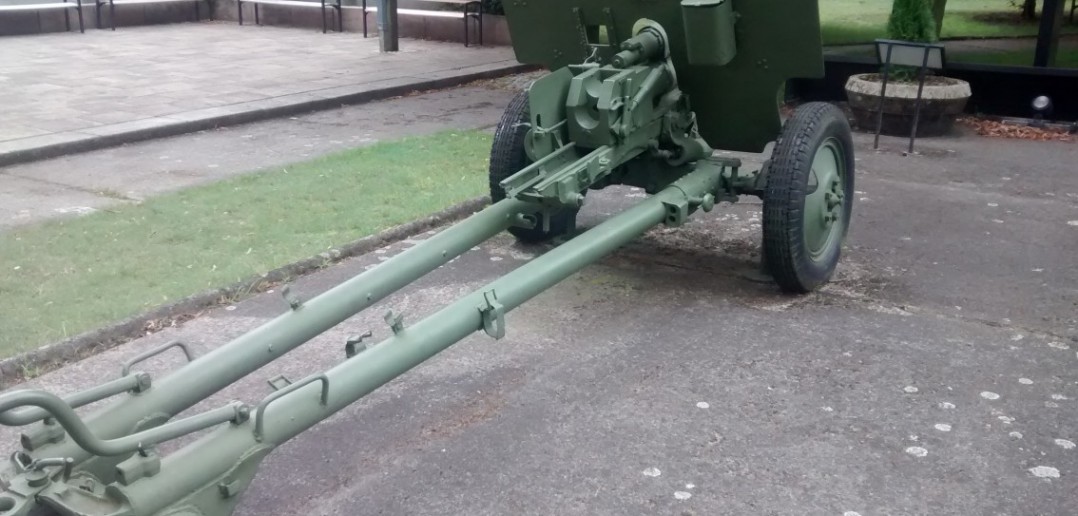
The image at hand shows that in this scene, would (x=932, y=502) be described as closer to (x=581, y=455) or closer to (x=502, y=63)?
(x=581, y=455)

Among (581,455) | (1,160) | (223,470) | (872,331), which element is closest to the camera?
(223,470)

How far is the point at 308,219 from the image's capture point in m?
6.34

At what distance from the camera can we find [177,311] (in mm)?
4891

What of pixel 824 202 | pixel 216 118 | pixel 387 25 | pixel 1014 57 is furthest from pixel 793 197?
pixel 387 25

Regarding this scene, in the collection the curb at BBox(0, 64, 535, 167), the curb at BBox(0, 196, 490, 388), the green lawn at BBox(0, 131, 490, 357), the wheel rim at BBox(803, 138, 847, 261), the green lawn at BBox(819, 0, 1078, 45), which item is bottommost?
the curb at BBox(0, 196, 490, 388)

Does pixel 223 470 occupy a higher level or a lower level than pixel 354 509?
higher

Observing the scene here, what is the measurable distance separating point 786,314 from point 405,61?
9386mm

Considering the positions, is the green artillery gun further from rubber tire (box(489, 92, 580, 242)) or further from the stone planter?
the stone planter

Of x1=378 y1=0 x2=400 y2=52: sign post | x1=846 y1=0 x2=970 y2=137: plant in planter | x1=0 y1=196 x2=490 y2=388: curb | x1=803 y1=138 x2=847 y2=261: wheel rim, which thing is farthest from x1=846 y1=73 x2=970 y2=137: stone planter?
x1=378 y1=0 x2=400 y2=52: sign post

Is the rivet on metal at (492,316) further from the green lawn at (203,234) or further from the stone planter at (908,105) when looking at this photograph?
the stone planter at (908,105)

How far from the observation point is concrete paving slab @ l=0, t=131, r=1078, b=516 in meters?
3.41

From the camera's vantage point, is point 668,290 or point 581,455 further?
point 668,290

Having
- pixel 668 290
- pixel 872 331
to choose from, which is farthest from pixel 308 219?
pixel 872 331

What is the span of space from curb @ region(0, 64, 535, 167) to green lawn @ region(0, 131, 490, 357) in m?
1.91
